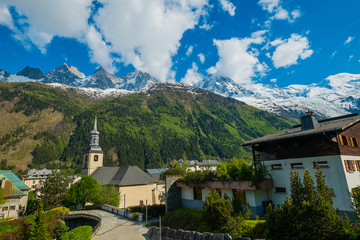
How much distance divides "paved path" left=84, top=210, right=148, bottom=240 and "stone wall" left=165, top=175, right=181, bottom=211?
5234 mm

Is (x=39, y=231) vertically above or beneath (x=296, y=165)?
beneath

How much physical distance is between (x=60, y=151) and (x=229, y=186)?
623 ft

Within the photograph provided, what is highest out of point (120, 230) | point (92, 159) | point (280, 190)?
point (92, 159)

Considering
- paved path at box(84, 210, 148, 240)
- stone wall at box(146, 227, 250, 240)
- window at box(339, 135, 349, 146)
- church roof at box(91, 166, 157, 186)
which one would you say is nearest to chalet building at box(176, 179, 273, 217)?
stone wall at box(146, 227, 250, 240)

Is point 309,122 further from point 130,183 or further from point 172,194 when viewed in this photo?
point 130,183

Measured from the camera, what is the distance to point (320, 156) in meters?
22.6

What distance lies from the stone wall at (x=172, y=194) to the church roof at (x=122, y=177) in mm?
23950

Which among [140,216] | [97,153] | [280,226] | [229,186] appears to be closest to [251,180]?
[229,186]

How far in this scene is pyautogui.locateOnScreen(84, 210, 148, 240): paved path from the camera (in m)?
26.0

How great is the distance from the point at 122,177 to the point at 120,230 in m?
27.7

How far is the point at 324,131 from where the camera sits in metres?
22.0

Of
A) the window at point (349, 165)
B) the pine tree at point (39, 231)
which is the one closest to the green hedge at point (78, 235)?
the pine tree at point (39, 231)

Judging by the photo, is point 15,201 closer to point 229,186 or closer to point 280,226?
point 229,186

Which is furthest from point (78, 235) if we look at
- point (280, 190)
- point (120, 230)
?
point (280, 190)
